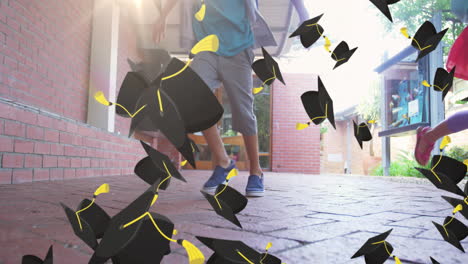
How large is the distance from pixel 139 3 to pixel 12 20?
7.61 ft

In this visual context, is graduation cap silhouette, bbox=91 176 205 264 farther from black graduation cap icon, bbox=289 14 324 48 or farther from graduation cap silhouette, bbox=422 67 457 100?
graduation cap silhouette, bbox=422 67 457 100

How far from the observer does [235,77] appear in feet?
7.06

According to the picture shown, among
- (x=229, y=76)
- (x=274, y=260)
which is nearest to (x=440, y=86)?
(x=274, y=260)

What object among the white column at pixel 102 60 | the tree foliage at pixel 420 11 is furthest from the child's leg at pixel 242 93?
the white column at pixel 102 60

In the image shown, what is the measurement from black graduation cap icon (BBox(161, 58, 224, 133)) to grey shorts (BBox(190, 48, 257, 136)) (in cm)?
171

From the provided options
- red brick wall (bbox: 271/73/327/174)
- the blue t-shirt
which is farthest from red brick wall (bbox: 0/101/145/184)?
red brick wall (bbox: 271/73/327/174)

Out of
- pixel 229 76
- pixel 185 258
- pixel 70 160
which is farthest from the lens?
pixel 70 160

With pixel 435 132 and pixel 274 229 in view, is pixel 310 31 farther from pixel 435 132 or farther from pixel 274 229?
pixel 435 132

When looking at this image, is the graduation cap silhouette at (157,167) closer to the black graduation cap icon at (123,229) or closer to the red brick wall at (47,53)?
the black graduation cap icon at (123,229)

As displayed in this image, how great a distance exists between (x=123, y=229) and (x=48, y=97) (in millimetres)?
3596

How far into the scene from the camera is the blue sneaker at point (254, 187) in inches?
87.7

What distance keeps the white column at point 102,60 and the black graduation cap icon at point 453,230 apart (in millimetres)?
4211

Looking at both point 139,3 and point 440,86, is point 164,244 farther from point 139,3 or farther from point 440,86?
point 139,3

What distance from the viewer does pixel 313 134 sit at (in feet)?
30.1
